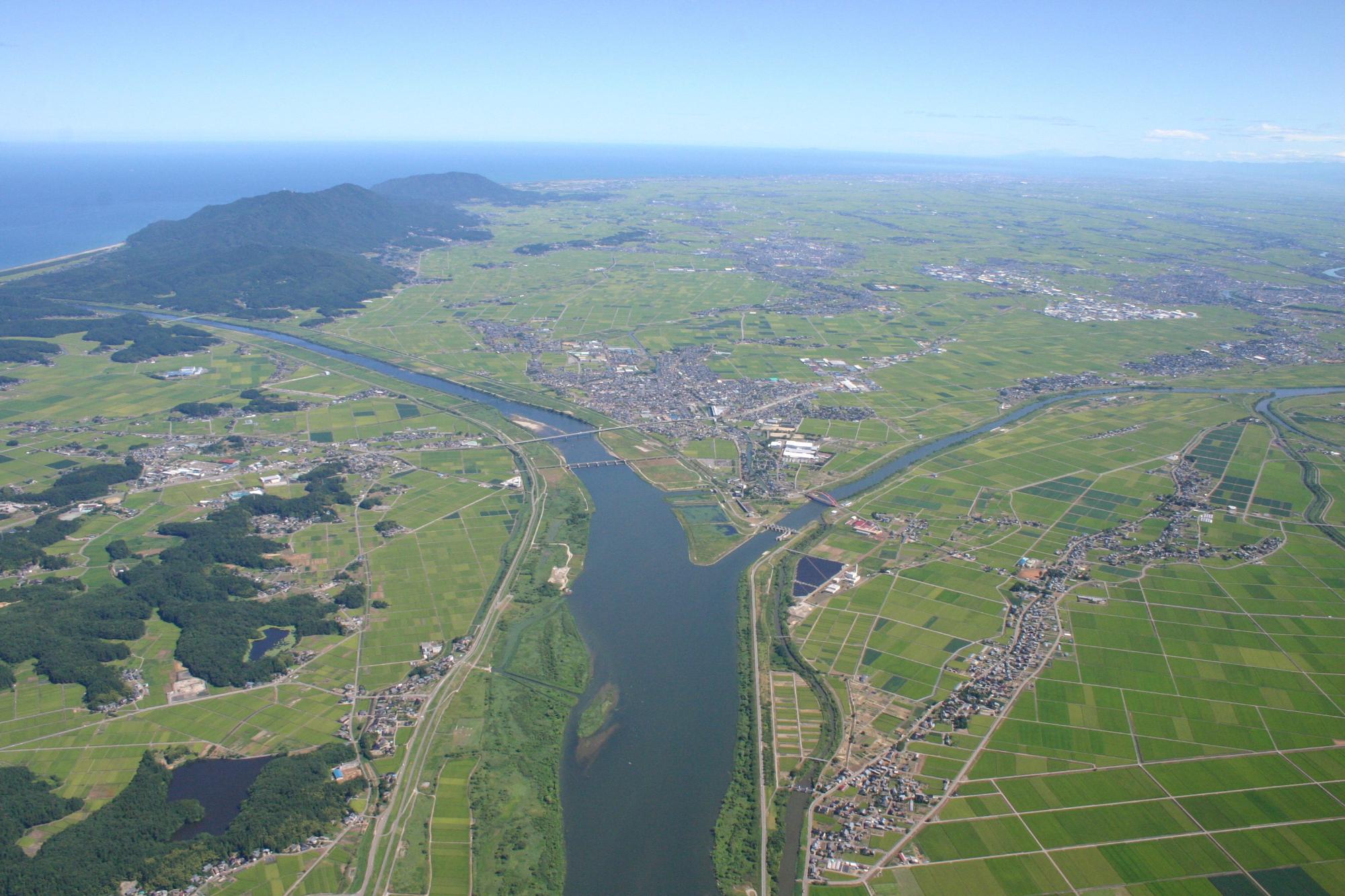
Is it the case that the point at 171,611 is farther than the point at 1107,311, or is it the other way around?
the point at 1107,311

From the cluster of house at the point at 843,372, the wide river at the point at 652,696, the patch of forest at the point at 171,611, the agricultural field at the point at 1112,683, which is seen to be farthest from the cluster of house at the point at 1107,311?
the patch of forest at the point at 171,611

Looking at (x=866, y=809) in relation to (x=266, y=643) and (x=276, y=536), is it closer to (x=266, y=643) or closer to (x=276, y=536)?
(x=266, y=643)

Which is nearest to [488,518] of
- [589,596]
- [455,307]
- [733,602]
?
[589,596]

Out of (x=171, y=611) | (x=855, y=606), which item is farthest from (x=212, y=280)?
(x=855, y=606)

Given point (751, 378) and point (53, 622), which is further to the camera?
point (751, 378)

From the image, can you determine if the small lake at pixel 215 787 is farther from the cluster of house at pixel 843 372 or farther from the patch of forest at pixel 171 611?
the cluster of house at pixel 843 372

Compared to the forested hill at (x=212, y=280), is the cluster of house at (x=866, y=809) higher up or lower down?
lower down

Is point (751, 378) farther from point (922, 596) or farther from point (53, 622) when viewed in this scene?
point (53, 622)
